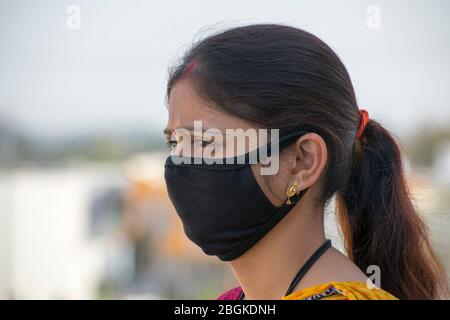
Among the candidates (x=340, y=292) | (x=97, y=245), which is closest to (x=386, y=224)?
(x=340, y=292)

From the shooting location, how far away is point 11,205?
862cm

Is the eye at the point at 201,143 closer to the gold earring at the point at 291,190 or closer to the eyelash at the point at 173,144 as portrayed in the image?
the eyelash at the point at 173,144

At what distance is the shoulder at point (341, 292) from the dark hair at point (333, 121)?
35cm

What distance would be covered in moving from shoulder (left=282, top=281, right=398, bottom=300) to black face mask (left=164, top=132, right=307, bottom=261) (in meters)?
0.27

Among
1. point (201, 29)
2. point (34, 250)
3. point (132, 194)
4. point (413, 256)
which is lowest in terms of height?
point (34, 250)

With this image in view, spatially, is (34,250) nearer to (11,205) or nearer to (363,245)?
(11,205)

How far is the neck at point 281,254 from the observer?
5.90ft

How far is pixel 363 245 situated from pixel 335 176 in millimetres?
276

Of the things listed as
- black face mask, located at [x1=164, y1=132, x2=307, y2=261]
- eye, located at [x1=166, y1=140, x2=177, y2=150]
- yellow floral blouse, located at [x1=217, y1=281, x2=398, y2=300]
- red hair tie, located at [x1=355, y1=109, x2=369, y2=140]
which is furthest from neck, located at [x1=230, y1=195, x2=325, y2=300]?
eye, located at [x1=166, y1=140, x2=177, y2=150]

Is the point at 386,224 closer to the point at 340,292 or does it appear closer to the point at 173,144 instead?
the point at 340,292

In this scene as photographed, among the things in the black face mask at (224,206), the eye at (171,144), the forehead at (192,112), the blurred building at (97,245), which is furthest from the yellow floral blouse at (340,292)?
the blurred building at (97,245)

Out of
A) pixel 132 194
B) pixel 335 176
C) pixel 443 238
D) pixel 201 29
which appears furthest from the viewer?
pixel 132 194

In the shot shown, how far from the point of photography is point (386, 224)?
195cm
